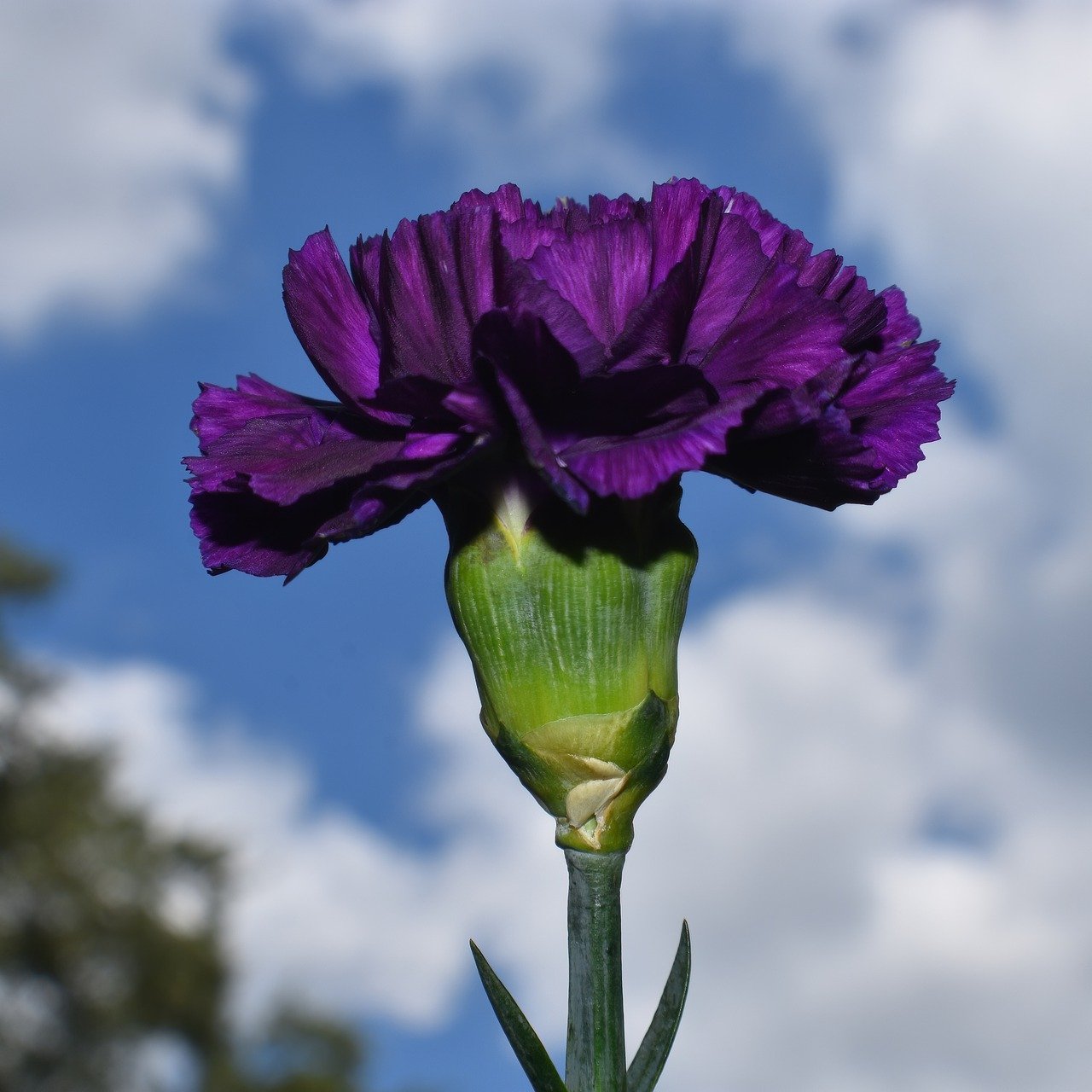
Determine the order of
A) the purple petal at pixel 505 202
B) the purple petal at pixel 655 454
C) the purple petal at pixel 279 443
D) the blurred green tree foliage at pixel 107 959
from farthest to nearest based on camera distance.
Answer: the blurred green tree foliage at pixel 107 959 < the purple petal at pixel 505 202 < the purple petal at pixel 279 443 < the purple petal at pixel 655 454

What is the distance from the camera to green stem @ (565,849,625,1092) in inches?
47.5

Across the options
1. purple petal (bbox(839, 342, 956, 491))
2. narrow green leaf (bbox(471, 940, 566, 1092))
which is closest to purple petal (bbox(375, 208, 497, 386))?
purple petal (bbox(839, 342, 956, 491))

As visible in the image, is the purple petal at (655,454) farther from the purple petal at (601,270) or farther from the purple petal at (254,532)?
the purple petal at (254,532)

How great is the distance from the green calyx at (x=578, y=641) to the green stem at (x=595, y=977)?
0.03 meters

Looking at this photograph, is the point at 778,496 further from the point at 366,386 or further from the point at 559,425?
the point at 366,386

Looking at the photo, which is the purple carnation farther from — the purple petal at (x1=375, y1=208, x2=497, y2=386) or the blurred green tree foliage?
the blurred green tree foliage

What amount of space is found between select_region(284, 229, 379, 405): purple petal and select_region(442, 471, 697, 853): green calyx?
6.9 inches

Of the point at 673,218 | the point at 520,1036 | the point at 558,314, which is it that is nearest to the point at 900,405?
the point at 673,218

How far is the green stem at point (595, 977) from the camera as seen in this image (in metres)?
1.21

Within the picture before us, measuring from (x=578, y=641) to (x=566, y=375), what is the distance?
232 millimetres

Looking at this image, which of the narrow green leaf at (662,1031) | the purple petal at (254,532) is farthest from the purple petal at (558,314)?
the narrow green leaf at (662,1031)

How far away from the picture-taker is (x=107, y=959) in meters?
21.9

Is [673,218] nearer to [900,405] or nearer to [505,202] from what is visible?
[505,202]

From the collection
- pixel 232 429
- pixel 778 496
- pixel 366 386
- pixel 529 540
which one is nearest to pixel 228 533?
pixel 232 429
